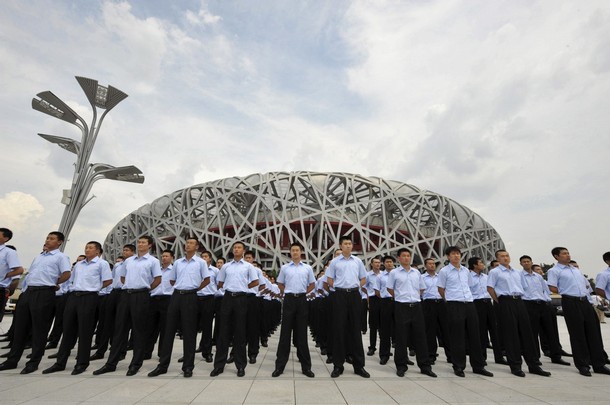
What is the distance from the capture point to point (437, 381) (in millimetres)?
5609

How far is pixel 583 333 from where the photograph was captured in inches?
262

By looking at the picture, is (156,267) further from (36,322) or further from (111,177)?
(111,177)

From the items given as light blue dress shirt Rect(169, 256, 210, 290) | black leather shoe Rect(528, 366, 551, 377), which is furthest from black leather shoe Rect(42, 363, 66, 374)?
black leather shoe Rect(528, 366, 551, 377)

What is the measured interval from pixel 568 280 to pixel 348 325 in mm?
4545

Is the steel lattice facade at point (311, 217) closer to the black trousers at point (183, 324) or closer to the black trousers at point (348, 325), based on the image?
the black trousers at point (348, 325)

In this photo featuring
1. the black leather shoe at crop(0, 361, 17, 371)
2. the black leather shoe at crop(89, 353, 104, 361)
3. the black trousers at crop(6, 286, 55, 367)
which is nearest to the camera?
the black leather shoe at crop(0, 361, 17, 371)

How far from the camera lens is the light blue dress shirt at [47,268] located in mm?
6234

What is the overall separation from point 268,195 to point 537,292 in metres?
29.1

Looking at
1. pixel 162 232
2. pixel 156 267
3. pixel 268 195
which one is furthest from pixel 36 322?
pixel 162 232

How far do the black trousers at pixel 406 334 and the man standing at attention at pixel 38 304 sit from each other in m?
6.14

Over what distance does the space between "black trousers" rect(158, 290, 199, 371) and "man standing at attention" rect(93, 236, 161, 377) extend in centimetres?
44

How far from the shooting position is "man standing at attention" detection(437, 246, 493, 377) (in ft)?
20.5

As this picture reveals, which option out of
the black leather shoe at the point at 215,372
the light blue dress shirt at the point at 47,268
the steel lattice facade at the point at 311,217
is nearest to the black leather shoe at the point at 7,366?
the light blue dress shirt at the point at 47,268

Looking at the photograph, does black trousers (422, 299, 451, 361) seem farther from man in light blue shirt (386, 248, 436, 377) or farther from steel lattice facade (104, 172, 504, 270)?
steel lattice facade (104, 172, 504, 270)
